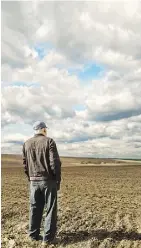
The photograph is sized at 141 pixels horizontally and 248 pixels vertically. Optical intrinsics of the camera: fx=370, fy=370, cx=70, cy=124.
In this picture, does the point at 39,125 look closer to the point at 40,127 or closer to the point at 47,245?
the point at 40,127

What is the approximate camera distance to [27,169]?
815cm

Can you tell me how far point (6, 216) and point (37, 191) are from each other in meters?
3.02

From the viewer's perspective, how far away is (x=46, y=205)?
25.8 feet

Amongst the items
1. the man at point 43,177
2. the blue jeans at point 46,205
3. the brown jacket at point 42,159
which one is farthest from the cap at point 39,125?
the blue jeans at point 46,205

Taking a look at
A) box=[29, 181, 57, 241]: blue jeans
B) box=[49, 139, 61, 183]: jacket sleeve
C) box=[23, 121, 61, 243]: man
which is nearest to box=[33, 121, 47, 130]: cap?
box=[23, 121, 61, 243]: man

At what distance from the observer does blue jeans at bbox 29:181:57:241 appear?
765 centimetres

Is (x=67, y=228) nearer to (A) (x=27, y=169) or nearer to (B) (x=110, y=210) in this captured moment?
(A) (x=27, y=169)

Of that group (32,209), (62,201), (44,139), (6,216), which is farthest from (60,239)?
(62,201)

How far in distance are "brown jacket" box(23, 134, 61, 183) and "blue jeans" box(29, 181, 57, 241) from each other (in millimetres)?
172

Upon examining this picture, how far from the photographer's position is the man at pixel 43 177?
25.1 feet

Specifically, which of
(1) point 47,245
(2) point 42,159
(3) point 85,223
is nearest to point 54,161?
(2) point 42,159

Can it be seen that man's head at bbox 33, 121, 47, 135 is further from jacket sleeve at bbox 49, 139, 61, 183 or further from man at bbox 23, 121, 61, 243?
jacket sleeve at bbox 49, 139, 61, 183

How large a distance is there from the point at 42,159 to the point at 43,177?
0.38 meters

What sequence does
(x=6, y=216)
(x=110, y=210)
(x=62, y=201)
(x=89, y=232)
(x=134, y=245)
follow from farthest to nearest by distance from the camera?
(x=62, y=201) → (x=110, y=210) → (x=6, y=216) → (x=89, y=232) → (x=134, y=245)
